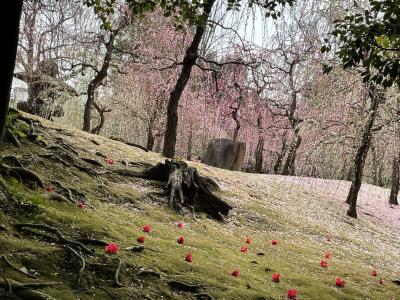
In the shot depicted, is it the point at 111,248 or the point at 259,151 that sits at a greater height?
the point at 259,151

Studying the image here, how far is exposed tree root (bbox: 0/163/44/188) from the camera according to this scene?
6969 millimetres

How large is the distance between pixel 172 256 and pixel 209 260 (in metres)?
0.81

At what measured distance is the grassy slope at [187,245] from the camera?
203 inches

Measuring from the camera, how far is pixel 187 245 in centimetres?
764

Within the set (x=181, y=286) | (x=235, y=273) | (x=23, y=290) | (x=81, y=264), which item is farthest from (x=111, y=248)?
(x=235, y=273)

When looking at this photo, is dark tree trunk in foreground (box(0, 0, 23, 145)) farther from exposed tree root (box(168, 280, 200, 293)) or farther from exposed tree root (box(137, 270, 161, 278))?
exposed tree root (box(168, 280, 200, 293))

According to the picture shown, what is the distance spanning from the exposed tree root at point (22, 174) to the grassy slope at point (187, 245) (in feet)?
1.05

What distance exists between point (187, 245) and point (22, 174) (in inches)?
116

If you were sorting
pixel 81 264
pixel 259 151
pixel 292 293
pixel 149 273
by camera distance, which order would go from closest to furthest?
pixel 81 264, pixel 149 273, pixel 292 293, pixel 259 151

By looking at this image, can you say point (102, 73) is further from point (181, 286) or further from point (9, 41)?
point (9, 41)

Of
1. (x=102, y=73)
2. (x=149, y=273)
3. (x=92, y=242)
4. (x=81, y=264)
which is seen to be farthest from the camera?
(x=102, y=73)

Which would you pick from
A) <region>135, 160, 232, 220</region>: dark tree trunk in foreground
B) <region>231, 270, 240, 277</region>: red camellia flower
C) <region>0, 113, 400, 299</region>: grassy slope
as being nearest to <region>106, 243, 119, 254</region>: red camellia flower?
<region>0, 113, 400, 299</region>: grassy slope

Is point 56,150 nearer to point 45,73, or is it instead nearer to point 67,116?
point 45,73

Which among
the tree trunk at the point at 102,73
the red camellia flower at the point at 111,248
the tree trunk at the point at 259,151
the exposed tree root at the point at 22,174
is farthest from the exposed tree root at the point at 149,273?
the tree trunk at the point at 259,151
